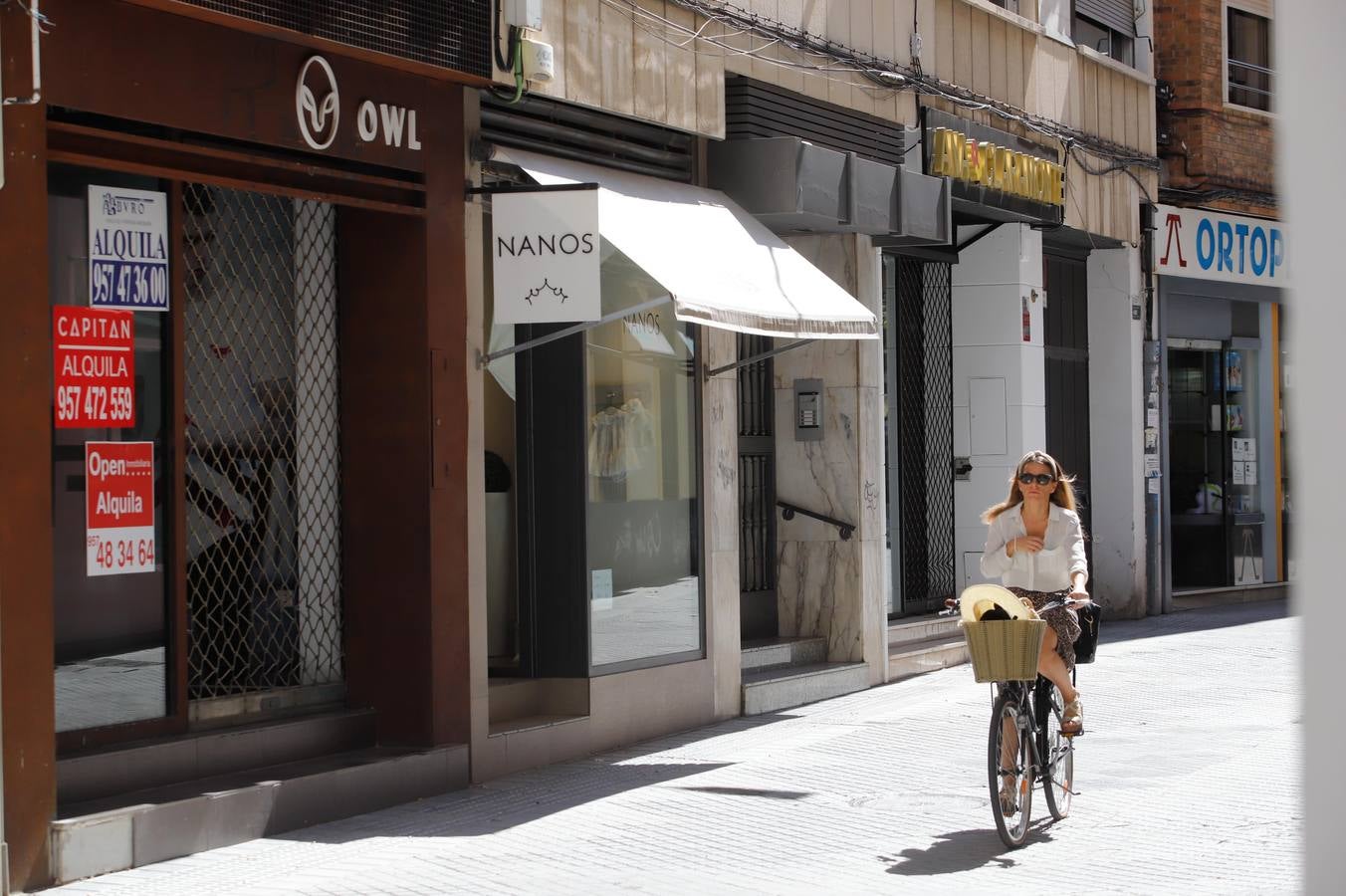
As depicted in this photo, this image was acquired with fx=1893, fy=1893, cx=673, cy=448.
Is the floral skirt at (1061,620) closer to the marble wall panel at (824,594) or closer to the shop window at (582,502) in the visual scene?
the shop window at (582,502)

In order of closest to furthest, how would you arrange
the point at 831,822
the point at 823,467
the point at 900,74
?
the point at 831,822 < the point at 823,467 < the point at 900,74

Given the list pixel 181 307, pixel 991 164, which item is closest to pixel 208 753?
pixel 181 307

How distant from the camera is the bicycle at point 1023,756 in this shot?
8117 mm

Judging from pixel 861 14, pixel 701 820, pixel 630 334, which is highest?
pixel 861 14

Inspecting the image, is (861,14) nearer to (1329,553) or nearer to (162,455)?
(162,455)

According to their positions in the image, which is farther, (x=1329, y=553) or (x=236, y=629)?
(x=236, y=629)

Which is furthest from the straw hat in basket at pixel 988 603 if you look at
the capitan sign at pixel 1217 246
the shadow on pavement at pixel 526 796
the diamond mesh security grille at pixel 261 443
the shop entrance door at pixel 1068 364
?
the capitan sign at pixel 1217 246

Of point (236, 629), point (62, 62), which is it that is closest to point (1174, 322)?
point (236, 629)

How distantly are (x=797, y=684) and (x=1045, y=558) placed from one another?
4543mm

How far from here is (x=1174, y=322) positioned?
21.5 metres

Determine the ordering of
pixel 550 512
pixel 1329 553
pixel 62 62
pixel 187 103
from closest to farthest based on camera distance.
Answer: pixel 1329 553 < pixel 62 62 < pixel 187 103 < pixel 550 512

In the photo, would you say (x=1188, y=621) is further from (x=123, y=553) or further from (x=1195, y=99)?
(x=123, y=553)

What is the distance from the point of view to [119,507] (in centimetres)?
847

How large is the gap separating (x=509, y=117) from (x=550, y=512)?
231 centimetres
